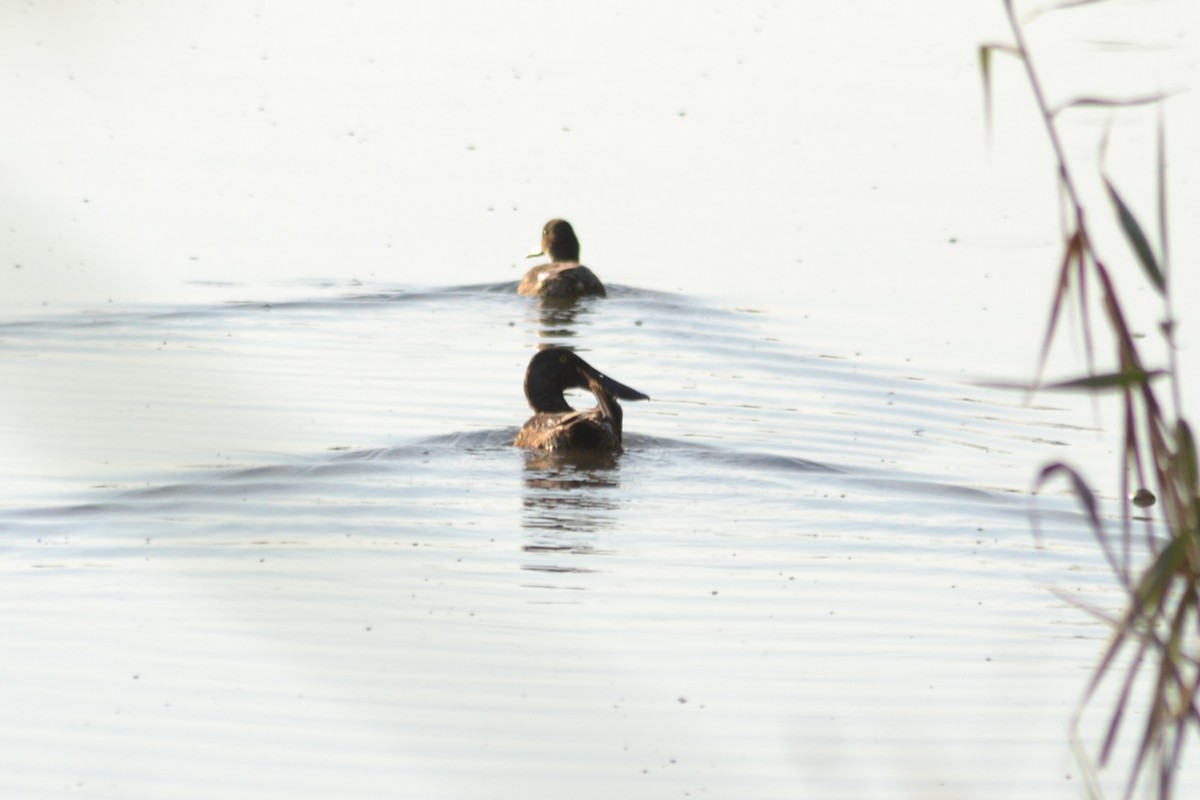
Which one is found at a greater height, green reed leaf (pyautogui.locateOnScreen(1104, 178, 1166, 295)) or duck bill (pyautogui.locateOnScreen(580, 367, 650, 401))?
green reed leaf (pyautogui.locateOnScreen(1104, 178, 1166, 295))

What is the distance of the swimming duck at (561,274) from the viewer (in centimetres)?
1478

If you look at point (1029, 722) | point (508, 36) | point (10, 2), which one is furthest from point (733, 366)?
point (508, 36)

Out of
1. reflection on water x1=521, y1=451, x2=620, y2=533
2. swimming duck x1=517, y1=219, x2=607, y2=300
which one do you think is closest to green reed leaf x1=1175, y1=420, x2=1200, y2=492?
reflection on water x1=521, y1=451, x2=620, y2=533

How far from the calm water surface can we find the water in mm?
29

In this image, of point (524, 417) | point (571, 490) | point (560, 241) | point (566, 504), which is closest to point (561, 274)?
point (560, 241)

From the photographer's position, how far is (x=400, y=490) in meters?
9.31

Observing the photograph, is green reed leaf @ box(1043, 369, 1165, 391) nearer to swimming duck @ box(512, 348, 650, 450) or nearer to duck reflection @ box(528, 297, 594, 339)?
swimming duck @ box(512, 348, 650, 450)

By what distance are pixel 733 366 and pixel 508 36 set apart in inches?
550

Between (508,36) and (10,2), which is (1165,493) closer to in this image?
(10,2)

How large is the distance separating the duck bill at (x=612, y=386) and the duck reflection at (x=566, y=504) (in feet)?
2.69

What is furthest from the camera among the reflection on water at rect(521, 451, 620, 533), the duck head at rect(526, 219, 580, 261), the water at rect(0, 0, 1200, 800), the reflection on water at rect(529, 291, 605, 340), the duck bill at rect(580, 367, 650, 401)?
the duck head at rect(526, 219, 580, 261)

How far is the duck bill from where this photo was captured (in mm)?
11430

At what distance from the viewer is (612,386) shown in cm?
1146

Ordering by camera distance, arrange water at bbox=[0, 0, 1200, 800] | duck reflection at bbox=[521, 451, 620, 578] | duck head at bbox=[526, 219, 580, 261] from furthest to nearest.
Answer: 1. duck head at bbox=[526, 219, 580, 261]
2. duck reflection at bbox=[521, 451, 620, 578]
3. water at bbox=[0, 0, 1200, 800]
